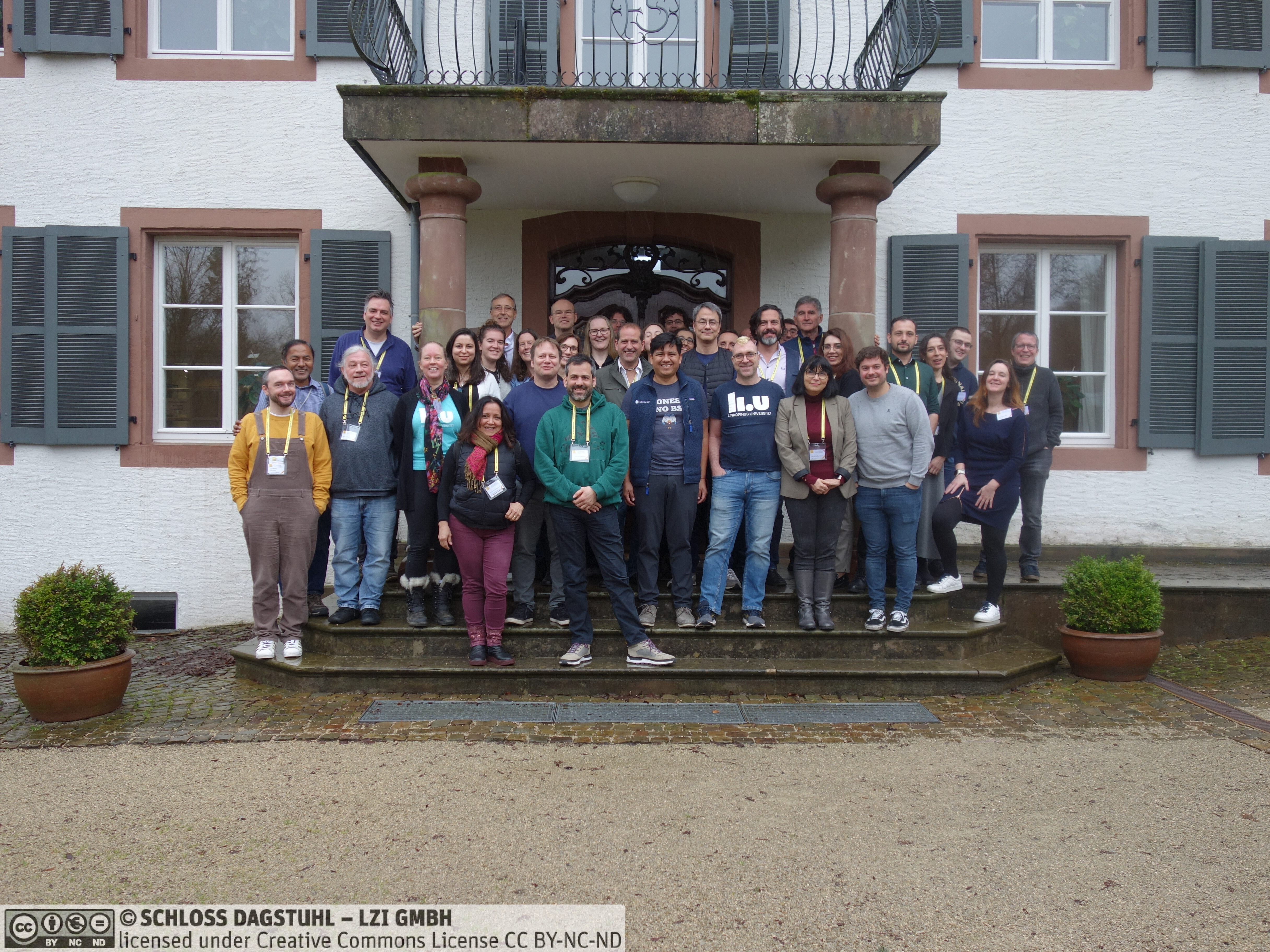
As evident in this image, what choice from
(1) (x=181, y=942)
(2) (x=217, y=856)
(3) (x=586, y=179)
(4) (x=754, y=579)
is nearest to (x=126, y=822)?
(2) (x=217, y=856)

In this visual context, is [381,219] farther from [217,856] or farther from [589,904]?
[589,904]

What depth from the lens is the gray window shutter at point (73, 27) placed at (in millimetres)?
7609

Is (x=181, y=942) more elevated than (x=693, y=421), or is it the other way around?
(x=693, y=421)

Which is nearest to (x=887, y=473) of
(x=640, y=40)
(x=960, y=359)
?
(x=960, y=359)

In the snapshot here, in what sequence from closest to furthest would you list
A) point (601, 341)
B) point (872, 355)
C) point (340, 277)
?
point (872, 355) < point (601, 341) < point (340, 277)

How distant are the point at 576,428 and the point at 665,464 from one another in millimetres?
605

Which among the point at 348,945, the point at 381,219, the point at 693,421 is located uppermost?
the point at 381,219

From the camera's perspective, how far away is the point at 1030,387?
20.7 ft

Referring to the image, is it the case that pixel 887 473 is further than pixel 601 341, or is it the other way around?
pixel 601 341

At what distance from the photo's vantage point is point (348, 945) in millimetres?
2783

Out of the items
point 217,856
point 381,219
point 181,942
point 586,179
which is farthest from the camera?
point 381,219

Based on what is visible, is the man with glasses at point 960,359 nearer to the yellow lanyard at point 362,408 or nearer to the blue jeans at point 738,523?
the blue jeans at point 738,523

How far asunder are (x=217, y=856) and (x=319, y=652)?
255cm

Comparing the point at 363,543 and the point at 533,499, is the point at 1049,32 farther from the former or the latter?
the point at 363,543
